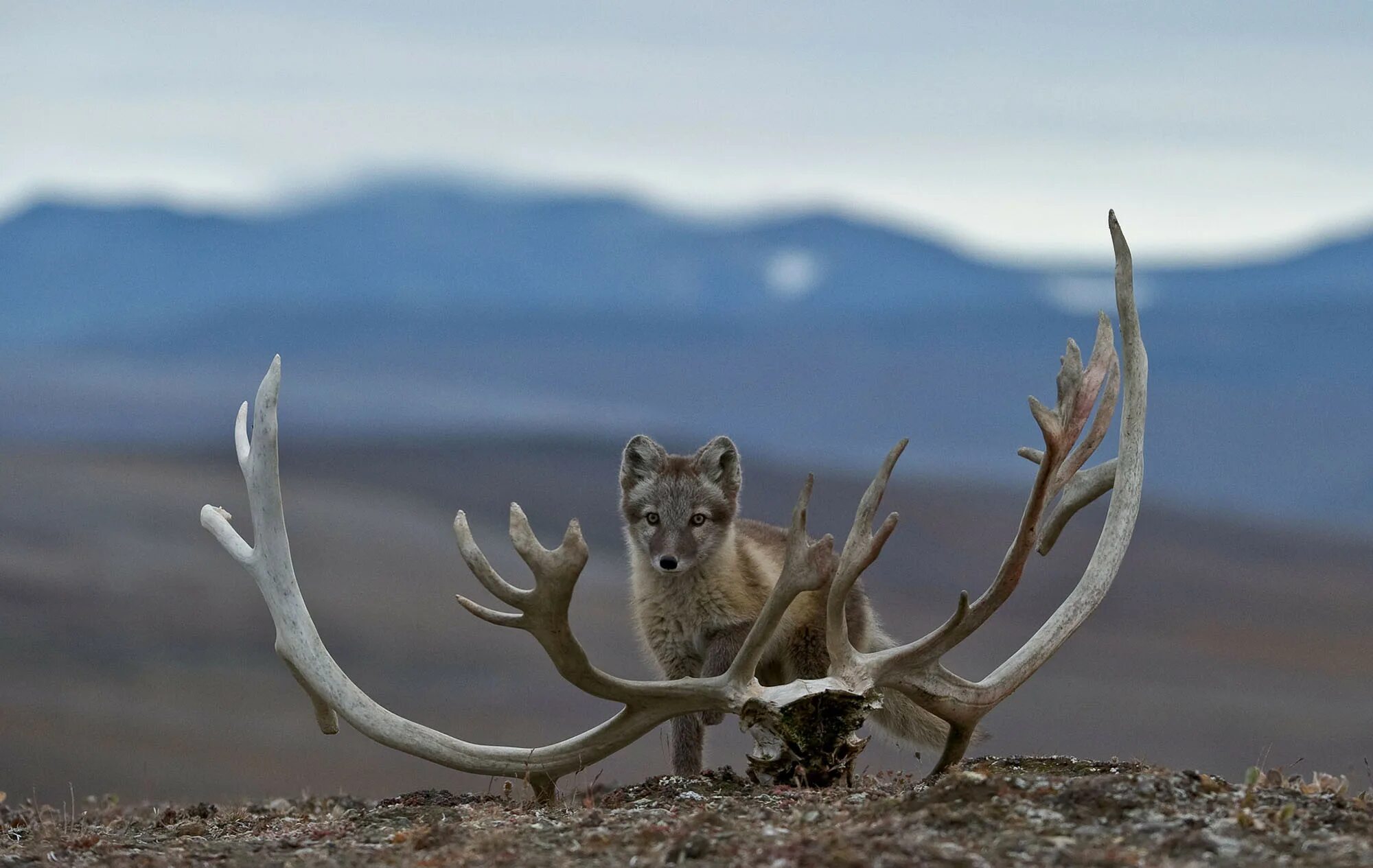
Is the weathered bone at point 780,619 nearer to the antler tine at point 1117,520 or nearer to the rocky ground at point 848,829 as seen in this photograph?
the antler tine at point 1117,520

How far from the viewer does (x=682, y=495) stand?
9250 millimetres

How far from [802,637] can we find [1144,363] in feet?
9.10

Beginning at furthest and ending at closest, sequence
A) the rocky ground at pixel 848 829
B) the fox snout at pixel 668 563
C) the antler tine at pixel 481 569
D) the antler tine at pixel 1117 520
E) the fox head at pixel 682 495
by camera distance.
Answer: the fox head at pixel 682 495
the fox snout at pixel 668 563
the antler tine at pixel 1117 520
the antler tine at pixel 481 569
the rocky ground at pixel 848 829

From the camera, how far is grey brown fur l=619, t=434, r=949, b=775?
29.4 ft

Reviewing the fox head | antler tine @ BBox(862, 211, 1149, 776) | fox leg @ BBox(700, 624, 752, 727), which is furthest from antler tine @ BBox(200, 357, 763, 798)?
the fox head

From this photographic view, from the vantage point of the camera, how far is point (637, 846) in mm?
6238

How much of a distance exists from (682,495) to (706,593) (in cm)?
67

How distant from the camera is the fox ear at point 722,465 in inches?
365

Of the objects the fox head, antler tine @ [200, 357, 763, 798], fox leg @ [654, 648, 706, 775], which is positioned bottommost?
fox leg @ [654, 648, 706, 775]

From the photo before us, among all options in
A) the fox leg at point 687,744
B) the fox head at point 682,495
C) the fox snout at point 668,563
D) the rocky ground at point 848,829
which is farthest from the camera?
the fox head at point 682,495

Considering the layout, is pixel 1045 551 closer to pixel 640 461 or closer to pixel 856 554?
pixel 856 554

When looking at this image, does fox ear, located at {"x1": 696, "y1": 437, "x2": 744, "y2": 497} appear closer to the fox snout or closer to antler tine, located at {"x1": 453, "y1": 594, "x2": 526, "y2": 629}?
the fox snout

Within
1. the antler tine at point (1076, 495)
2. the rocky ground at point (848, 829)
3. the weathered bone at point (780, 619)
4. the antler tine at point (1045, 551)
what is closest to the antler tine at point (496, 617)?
the weathered bone at point (780, 619)

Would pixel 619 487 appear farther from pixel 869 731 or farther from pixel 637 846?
pixel 637 846
